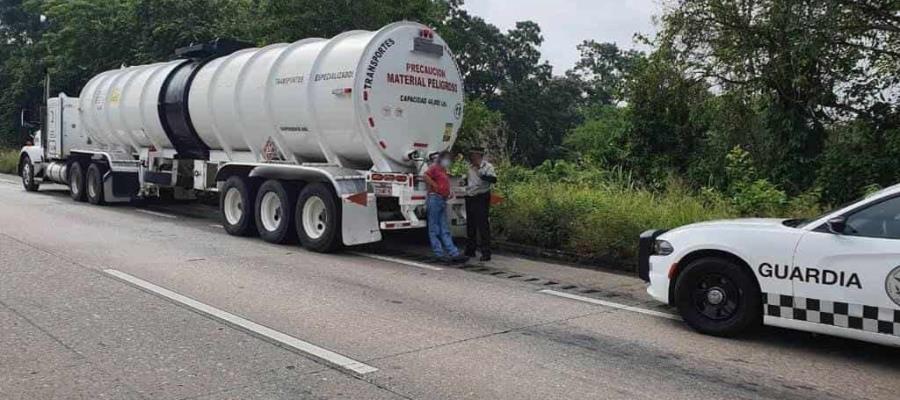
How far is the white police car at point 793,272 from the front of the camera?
538 cm

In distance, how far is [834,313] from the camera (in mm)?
5551

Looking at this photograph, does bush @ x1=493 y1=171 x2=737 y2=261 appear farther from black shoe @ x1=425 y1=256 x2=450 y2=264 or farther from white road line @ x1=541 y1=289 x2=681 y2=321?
white road line @ x1=541 y1=289 x2=681 y2=321

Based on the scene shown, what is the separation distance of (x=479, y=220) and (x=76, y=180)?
39.6ft

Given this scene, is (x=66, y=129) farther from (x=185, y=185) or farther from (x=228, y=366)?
(x=228, y=366)

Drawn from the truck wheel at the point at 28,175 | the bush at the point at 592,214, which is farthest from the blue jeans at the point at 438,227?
the truck wheel at the point at 28,175

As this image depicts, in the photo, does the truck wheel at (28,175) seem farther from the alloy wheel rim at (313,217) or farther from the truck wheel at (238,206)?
the alloy wheel rim at (313,217)

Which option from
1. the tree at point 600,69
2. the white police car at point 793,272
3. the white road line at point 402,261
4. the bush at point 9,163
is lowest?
the white road line at point 402,261

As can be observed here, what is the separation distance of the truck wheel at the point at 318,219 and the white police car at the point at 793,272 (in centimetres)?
491

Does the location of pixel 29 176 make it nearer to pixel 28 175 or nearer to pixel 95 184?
pixel 28 175

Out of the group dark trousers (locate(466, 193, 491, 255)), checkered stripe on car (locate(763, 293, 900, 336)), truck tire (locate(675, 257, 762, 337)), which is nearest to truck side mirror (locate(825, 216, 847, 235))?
checkered stripe on car (locate(763, 293, 900, 336))

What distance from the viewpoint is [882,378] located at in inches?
206

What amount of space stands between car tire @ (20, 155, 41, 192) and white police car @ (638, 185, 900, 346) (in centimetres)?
1919

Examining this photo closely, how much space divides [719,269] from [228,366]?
3.96 m

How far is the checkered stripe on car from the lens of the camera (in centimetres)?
531
